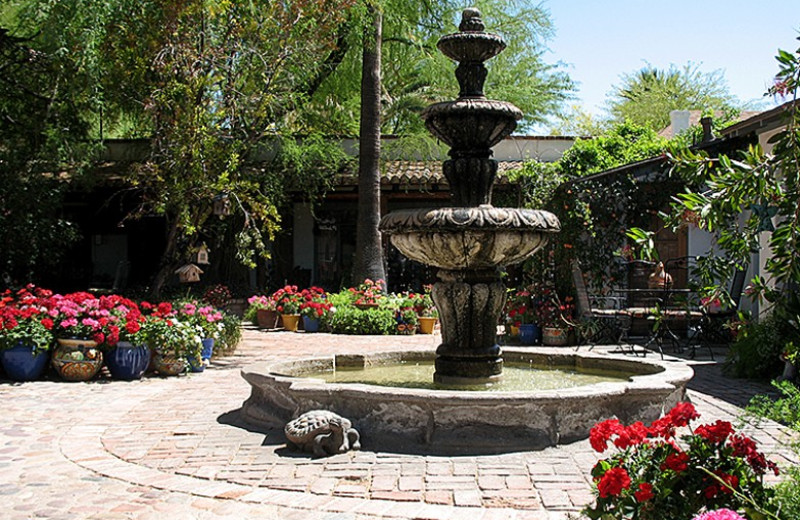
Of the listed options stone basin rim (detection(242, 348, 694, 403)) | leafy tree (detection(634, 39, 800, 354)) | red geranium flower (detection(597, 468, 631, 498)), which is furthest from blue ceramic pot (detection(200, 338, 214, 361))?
leafy tree (detection(634, 39, 800, 354))

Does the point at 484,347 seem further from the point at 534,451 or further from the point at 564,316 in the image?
→ the point at 564,316

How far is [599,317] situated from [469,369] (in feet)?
19.1

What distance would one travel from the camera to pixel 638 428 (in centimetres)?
314

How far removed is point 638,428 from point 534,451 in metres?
2.01

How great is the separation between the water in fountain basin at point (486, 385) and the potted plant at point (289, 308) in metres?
7.15

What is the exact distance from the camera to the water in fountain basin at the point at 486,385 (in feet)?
21.0

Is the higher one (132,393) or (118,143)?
(118,143)

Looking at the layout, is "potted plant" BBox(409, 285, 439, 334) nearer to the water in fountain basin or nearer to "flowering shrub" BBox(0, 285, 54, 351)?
the water in fountain basin

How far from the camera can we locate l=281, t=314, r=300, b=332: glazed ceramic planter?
14.8 metres

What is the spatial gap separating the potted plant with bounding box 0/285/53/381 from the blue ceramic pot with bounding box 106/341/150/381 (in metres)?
0.70

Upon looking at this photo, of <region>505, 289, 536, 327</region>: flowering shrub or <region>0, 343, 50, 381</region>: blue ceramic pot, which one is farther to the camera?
<region>505, 289, 536, 327</region>: flowering shrub

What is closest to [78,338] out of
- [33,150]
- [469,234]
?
[469,234]

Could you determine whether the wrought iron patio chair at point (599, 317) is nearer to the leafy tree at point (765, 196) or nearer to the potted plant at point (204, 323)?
the potted plant at point (204, 323)

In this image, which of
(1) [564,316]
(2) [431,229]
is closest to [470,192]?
(2) [431,229]
